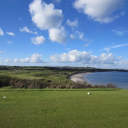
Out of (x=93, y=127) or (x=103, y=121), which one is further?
(x=103, y=121)

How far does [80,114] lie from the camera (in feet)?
19.0

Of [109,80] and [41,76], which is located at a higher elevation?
[41,76]

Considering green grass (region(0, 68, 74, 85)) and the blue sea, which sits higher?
green grass (region(0, 68, 74, 85))

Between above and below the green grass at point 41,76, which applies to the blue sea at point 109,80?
below

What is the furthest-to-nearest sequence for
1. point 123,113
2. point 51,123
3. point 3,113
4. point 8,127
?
point 123,113 → point 3,113 → point 51,123 → point 8,127

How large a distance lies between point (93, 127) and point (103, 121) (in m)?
0.72

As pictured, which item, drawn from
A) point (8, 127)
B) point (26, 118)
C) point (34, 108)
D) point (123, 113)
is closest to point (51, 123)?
point (26, 118)

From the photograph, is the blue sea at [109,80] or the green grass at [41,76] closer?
the green grass at [41,76]

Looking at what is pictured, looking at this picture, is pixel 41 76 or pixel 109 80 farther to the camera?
pixel 109 80

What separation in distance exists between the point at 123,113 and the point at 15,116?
473 cm

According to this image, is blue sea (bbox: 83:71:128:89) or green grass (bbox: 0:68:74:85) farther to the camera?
blue sea (bbox: 83:71:128:89)

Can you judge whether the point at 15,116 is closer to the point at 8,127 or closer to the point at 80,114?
the point at 8,127

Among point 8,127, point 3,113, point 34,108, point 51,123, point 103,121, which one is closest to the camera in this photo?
point 8,127

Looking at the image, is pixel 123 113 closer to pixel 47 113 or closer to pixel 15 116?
pixel 47 113
